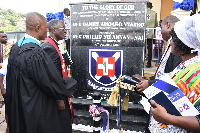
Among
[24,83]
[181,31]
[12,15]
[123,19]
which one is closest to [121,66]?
[123,19]

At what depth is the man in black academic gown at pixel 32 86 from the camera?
7.14 feet

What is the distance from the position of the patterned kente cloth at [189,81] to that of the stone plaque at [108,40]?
237cm

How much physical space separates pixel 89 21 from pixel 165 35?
1.63 metres

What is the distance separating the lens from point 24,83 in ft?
7.20

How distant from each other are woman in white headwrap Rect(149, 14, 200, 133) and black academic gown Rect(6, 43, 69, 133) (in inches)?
49.0

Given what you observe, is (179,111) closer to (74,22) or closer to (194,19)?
(194,19)

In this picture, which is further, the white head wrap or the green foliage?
the green foliage

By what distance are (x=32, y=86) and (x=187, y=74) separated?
1616mm

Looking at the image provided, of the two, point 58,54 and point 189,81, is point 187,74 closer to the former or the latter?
point 189,81

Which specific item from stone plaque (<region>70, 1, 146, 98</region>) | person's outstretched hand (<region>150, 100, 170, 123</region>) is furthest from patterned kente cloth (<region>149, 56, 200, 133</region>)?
stone plaque (<region>70, 1, 146, 98</region>)

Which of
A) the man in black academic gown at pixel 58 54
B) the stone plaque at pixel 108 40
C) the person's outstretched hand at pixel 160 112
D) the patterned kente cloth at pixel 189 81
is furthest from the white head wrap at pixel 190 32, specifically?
the stone plaque at pixel 108 40

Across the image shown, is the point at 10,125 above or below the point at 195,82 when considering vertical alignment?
below

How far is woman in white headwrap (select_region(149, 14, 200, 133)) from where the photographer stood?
1.29 m

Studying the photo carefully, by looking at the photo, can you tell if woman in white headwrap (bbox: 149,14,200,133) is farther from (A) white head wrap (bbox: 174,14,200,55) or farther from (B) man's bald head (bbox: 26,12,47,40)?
(B) man's bald head (bbox: 26,12,47,40)
